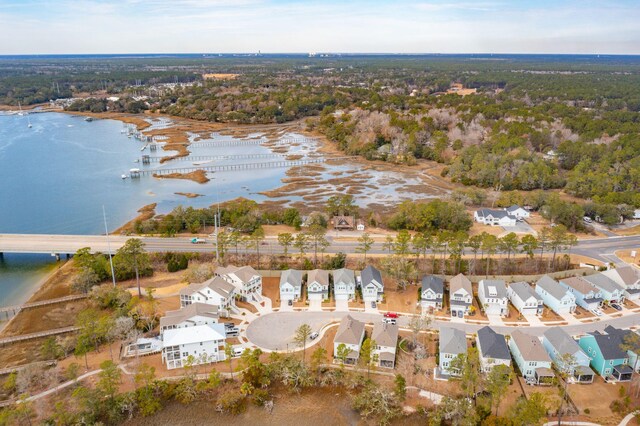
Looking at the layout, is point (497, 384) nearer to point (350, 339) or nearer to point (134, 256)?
point (350, 339)

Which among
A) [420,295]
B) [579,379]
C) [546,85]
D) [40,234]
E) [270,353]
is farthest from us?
[546,85]

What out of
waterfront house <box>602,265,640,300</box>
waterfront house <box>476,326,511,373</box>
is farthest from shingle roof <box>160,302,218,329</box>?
waterfront house <box>602,265,640,300</box>

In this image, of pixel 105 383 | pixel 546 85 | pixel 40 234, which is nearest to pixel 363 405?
pixel 105 383

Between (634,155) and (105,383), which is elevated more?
(634,155)

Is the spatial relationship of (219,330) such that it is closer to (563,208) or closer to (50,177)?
(563,208)

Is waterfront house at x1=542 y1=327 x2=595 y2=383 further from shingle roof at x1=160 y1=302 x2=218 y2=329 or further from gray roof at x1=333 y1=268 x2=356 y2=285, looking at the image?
shingle roof at x1=160 y1=302 x2=218 y2=329

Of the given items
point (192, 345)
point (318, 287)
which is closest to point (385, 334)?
point (318, 287)
